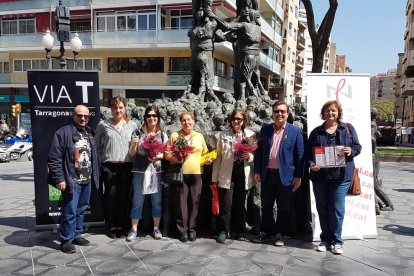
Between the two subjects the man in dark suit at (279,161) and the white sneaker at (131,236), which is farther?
the white sneaker at (131,236)

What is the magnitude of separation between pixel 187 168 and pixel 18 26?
3105 centimetres

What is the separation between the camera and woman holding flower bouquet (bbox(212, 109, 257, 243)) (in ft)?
15.1

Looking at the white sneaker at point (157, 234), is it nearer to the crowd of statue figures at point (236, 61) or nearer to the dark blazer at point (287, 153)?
the dark blazer at point (287, 153)

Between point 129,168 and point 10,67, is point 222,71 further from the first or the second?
point 129,168

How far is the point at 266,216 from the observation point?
479 cm

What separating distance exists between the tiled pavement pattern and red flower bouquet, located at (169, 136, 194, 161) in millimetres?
1174

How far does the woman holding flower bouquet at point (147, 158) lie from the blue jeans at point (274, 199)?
1.37 metres

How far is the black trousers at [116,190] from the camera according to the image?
187 inches

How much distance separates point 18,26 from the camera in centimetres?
3012

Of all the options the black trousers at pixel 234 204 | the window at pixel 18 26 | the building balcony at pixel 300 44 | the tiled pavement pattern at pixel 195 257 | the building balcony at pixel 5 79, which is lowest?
the tiled pavement pattern at pixel 195 257

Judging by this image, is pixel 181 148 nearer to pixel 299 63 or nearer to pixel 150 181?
pixel 150 181

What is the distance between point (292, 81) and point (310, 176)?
148 ft

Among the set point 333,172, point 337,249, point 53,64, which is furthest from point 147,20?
point 337,249

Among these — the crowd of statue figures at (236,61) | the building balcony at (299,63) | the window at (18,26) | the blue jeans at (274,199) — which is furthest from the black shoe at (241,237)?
the building balcony at (299,63)
